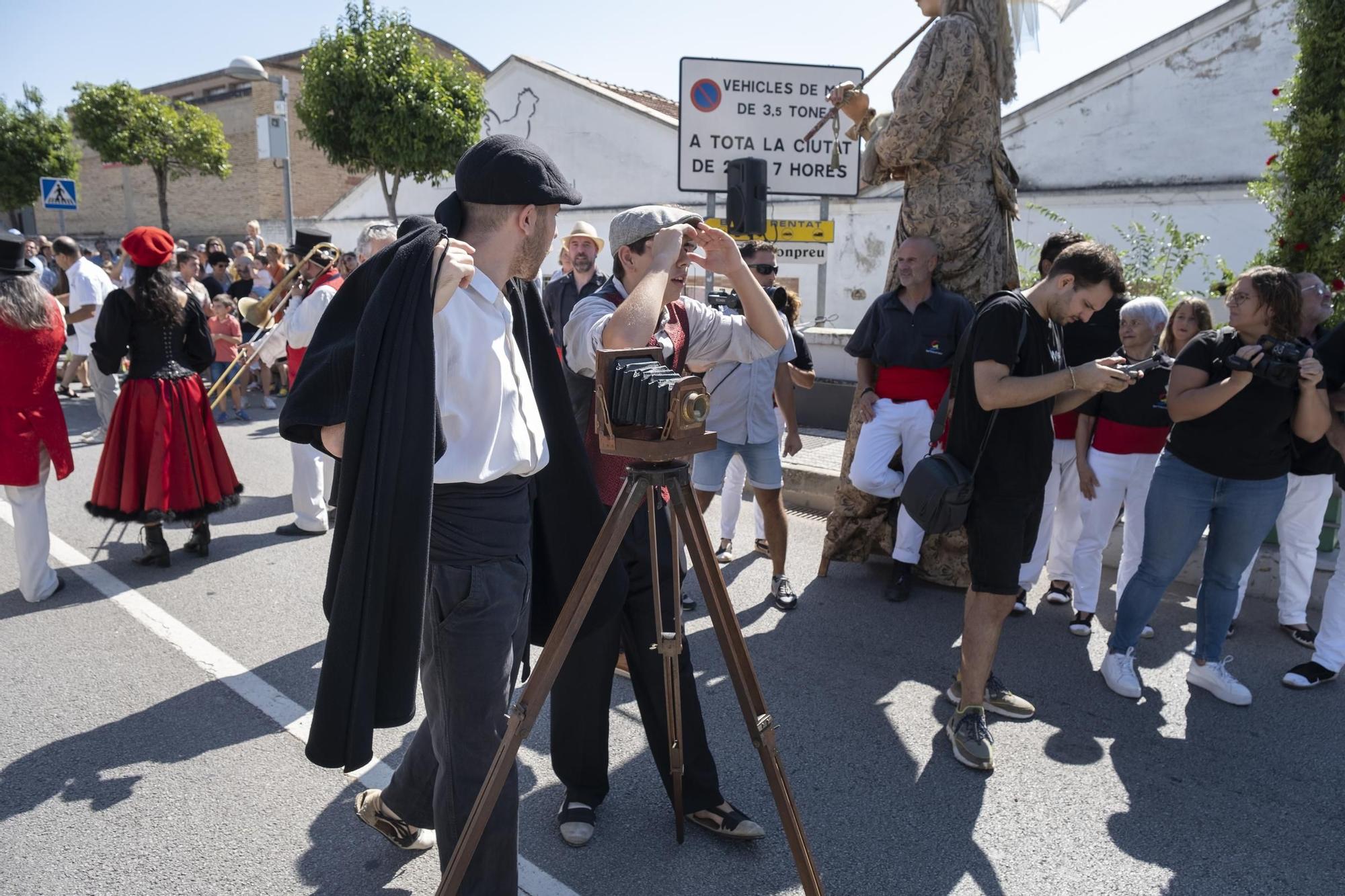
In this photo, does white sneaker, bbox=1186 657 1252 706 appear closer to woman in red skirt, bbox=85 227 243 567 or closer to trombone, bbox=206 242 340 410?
woman in red skirt, bbox=85 227 243 567

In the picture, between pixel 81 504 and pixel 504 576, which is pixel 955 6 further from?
pixel 81 504

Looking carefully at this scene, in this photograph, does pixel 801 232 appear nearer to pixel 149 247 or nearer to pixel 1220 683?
pixel 149 247

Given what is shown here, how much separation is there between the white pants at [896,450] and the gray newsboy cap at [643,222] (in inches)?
111

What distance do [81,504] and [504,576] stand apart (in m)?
A: 6.29

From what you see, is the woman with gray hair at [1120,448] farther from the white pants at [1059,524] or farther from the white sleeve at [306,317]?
the white sleeve at [306,317]

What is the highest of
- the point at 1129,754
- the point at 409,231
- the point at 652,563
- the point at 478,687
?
the point at 409,231

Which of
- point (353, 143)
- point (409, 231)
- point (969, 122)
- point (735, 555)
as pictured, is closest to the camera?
point (409, 231)

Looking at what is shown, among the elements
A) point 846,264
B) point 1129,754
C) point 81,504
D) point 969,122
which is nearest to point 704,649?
point 1129,754

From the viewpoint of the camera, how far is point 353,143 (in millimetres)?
16031

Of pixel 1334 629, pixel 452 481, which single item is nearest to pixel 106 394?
pixel 452 481

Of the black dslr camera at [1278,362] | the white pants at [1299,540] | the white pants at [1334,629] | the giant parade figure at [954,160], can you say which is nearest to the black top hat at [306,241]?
the giant parade figure at [954,160]

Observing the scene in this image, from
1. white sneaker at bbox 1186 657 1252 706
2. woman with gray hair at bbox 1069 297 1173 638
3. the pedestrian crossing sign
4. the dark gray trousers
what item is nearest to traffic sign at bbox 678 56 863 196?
woman with gray hair at bbox 1069 297 1173 638

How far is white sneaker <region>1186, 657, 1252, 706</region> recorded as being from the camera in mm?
4078

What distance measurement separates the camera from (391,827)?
2900 millimetres
